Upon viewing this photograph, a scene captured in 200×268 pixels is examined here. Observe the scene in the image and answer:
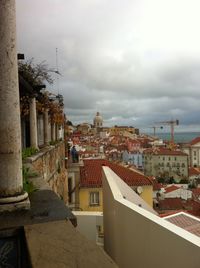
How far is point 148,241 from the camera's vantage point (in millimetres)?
4758

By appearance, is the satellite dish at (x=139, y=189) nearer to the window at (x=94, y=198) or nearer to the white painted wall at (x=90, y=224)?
Result: the window at (x=94, y=198)

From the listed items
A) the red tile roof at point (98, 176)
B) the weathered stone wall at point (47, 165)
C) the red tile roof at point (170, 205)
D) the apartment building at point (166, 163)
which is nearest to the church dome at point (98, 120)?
the apartment building at point (166, 163)

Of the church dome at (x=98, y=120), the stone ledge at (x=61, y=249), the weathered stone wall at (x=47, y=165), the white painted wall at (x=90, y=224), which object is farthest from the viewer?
the church dome at (x=98, y=120)

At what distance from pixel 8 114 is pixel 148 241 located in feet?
8.15

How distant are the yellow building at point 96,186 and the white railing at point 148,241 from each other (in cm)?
1665

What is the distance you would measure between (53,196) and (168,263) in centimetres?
161

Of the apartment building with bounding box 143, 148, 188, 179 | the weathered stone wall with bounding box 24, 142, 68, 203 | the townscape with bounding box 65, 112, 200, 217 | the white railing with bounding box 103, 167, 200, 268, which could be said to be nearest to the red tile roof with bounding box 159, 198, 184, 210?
the townscape with bounding box 65, 112, 200, 217

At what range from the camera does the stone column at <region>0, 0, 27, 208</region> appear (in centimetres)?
388

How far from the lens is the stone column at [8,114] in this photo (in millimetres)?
3877

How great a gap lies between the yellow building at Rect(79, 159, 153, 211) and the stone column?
63.1 ft

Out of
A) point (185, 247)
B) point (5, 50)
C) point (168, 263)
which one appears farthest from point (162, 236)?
point (5, 50)

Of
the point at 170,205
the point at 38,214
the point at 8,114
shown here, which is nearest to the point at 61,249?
the point at 38,214

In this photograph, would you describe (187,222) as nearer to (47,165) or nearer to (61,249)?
(61,249)

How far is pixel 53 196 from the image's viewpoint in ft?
14.9
